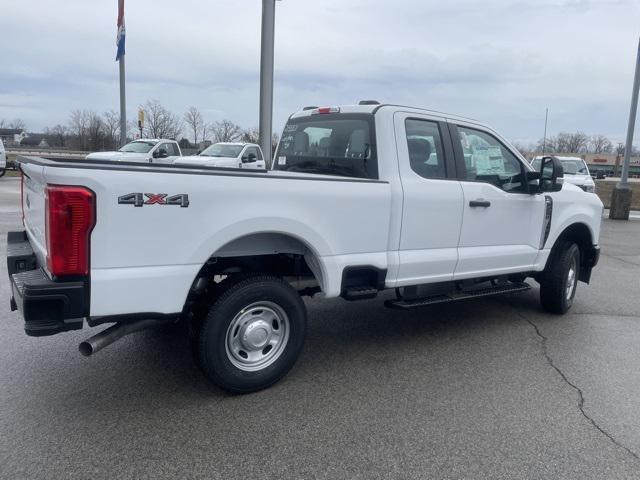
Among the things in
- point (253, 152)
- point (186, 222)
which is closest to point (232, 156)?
point (253, 152)

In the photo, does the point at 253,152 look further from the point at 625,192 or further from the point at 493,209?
the point at 493,209

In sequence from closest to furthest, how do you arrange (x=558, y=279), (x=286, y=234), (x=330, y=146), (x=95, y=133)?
(x=286, y=234), (x=330, y=146), (x=558, y=279), (x=95, y=133)

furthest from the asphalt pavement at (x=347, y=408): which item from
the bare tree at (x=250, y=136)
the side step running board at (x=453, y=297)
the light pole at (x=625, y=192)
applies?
the bare tree at (x=250, y=136)

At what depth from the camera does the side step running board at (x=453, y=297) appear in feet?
15.7

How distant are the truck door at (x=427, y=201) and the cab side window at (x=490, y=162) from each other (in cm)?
27

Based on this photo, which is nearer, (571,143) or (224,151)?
(224,151)

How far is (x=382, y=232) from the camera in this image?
14.5ft

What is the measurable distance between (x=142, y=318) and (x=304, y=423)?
1203 millimetres

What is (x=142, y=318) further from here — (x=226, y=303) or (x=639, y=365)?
(x=639, y=365)

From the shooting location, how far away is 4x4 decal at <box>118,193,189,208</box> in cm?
320

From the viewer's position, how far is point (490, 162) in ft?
17.8

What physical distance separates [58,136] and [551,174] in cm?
7964

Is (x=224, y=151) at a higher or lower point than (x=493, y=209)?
higher

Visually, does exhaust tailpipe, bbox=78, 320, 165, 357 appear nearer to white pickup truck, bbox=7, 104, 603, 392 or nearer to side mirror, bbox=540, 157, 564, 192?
white pickup truck, bbox=7, 104, 603, 392
